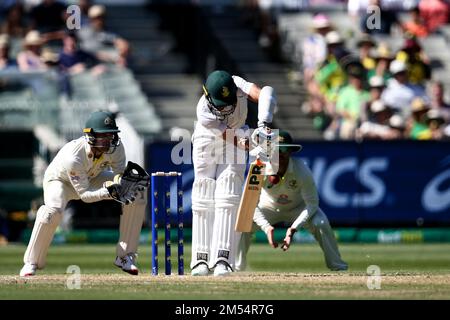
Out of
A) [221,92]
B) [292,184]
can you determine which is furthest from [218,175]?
[292,184]

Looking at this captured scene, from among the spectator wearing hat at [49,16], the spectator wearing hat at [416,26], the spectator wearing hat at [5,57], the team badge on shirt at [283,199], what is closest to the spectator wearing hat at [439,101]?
the spectator wearing hat at [416,26]

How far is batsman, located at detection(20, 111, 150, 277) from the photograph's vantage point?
11375mm

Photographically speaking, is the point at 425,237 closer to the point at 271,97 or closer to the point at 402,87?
the point at 402,87

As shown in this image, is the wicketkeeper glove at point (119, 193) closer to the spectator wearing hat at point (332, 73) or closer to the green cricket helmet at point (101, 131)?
the green cricket helmet at point (101, 131)

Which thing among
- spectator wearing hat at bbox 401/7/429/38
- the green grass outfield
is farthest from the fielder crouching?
spectator wearing hat at bbox 401/7/429/38

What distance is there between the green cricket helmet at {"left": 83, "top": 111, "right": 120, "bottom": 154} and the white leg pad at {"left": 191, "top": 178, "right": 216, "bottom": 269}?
32.9 inches

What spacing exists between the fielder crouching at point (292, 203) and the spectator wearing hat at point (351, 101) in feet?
21.5

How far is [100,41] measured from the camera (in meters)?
21.8

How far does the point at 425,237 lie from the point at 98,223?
4.90m

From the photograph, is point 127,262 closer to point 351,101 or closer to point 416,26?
point 351,101

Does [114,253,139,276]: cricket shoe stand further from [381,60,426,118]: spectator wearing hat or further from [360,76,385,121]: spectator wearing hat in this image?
[381,60,426,118]: spectator wearing hat

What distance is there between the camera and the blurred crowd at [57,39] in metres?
20.5

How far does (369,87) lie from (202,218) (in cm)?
952
